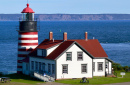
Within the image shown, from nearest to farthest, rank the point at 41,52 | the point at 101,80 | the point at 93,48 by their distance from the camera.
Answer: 1. the point at 101,80
2. the point at 41,52
3. the point at 93,48

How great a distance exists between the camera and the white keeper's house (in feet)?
164

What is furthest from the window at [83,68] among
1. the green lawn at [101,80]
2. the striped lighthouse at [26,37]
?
the striped lighthouse at [26,37]

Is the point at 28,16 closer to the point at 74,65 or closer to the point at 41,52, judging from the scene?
the point at 41,52

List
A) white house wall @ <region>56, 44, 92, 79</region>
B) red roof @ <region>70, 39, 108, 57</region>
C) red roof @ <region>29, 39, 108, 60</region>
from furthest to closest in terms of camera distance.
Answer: red roof @ <region>70, 39, 108, 57</region> < red roof @ <region>29, 39, 108, 60</region> < white house wall @ <region>56, 44, 92, 79</region>

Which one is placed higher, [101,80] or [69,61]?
[69,61]

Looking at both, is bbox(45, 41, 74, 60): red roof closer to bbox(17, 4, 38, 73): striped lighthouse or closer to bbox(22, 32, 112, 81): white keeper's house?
bbox(22, 32, 112, 81): white keeper's house

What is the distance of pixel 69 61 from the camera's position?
5044 centimetres

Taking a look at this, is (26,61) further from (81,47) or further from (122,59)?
(122,59)

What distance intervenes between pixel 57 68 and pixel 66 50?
2313 mm

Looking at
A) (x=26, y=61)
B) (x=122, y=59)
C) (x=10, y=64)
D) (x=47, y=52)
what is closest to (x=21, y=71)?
(x=26, y=61)

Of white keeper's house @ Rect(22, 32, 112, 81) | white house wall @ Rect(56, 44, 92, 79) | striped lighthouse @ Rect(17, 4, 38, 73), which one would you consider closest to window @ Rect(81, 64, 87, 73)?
white keeper's house @ Rect(22, 32, 112, 81)

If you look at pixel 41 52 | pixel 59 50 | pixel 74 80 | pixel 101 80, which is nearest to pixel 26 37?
pixel 41 52

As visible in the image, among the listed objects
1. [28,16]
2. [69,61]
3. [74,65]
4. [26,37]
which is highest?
[28,16]

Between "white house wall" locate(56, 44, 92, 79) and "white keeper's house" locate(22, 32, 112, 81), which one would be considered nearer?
"white house wall" locate(56, 44, 92, 79)
